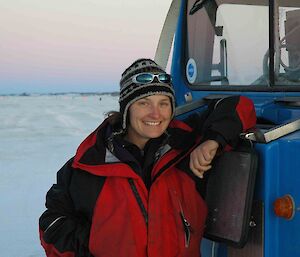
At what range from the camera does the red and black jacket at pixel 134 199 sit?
172 cm

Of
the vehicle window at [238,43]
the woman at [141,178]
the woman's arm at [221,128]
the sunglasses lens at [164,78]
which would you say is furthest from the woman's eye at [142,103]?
the vehicle window at [238,43]

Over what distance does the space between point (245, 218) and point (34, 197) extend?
4256mm

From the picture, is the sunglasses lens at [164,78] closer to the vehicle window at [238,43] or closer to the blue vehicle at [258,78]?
the blue vehicle at [258,78]

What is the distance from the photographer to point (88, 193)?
5.97 feet

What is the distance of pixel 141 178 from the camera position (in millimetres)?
1768

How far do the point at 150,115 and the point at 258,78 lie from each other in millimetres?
681

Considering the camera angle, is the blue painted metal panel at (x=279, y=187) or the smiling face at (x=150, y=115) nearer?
the blue painted metal panel at (x=279, y=187)

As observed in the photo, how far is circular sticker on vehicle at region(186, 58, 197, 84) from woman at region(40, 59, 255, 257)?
875 millimetres

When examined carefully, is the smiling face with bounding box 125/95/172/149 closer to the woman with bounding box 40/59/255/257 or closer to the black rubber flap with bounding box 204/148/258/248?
the woman with bounding box 40/59/255/257

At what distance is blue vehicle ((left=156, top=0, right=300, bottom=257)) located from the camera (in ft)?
5.08

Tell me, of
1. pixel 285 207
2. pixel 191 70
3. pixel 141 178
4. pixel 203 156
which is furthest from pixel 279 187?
pixel 191 70

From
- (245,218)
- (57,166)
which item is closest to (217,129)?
(245,218)

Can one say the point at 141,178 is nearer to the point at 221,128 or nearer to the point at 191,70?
the point at 221,128

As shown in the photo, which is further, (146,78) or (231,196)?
(146,78)
